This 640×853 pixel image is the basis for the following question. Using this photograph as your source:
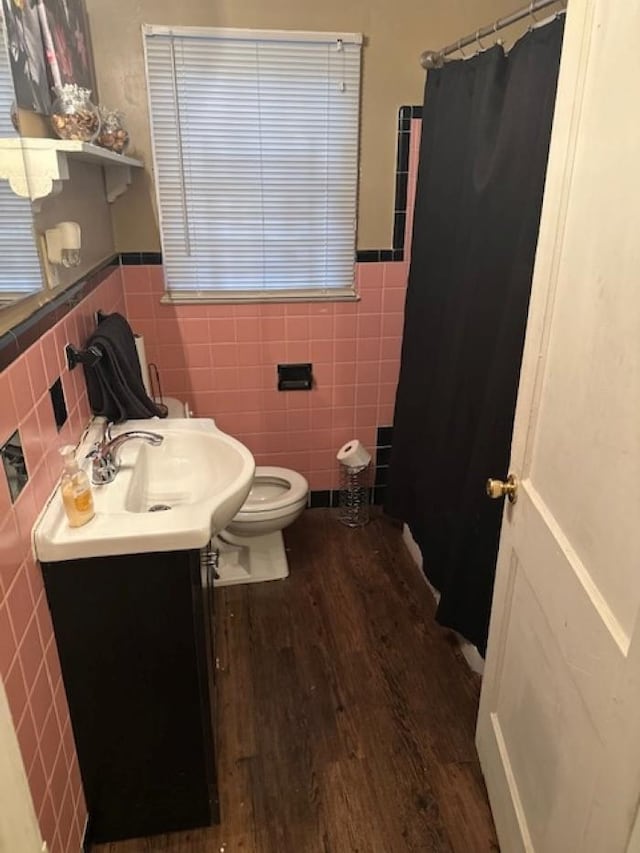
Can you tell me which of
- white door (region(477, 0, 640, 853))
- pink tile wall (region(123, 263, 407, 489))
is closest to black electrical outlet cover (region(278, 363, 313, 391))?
pink tile wall (region(123, 263, 407, 489))

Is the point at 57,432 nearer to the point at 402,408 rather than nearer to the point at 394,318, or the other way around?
the point at 402,408

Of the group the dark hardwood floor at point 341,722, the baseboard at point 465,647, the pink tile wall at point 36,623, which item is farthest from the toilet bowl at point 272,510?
the pink tile wall at point 36,623

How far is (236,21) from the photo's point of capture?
2.17 m

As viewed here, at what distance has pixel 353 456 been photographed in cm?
273

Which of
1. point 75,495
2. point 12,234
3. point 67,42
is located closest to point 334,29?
point 67,42

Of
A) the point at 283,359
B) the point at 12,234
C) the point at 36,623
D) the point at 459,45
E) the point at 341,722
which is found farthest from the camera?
the point at 283,359

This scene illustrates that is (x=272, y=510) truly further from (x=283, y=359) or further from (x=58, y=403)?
(x=58, y=403)

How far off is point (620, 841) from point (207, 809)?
3.43 ft

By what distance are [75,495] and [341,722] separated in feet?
3.64

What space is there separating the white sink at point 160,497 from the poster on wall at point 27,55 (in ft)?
2.85

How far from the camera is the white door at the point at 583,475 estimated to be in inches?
33.8

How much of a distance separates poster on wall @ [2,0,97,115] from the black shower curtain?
1227mm

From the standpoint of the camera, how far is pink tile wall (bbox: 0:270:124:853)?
102 centimetres

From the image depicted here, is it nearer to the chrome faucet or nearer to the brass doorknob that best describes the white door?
the brass doorknob
